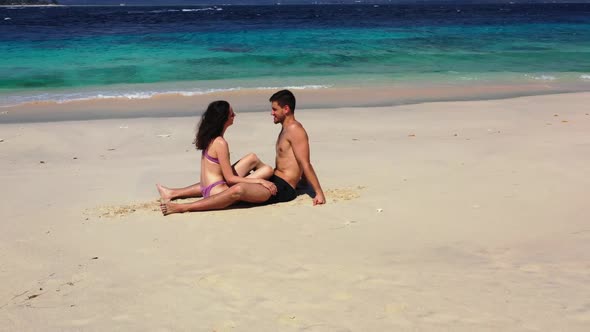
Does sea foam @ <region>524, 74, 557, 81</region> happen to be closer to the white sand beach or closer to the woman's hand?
the white sand beach

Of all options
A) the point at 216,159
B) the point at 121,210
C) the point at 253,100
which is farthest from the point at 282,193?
the point at 253,100

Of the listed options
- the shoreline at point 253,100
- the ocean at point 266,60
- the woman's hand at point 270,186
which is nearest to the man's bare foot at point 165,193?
the woman's hand at point 270,186

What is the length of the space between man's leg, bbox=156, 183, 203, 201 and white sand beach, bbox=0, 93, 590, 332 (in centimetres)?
13

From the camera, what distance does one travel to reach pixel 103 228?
5.46 metres

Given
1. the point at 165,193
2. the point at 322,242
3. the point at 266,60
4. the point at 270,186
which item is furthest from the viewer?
the point at 266,60

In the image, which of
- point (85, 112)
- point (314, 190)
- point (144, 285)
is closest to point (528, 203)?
point (314, 190)

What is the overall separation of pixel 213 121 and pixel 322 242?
173 cm

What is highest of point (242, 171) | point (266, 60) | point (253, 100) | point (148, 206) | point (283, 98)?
point (283, 98)

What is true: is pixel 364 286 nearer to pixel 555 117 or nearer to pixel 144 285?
pixel 144 285

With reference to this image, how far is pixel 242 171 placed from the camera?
20.8 feet

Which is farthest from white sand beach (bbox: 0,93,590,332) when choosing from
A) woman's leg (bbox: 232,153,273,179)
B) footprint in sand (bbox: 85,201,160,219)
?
woman's leg (bbox: 232,153,273,179)

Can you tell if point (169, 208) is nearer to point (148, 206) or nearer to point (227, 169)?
point (148, 206)

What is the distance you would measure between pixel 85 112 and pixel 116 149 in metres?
3.77

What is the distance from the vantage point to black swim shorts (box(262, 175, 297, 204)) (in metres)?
6.16
